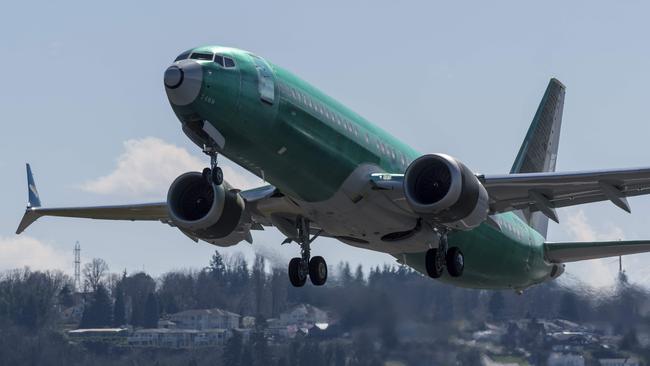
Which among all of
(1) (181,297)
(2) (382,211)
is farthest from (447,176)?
(1) (181,297)

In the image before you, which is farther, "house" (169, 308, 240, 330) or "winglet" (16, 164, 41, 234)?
"house" (169, 308, 240, 330)

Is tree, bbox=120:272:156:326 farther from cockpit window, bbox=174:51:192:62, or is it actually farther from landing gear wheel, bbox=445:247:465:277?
cockpit window, bbox=174:51:192:62

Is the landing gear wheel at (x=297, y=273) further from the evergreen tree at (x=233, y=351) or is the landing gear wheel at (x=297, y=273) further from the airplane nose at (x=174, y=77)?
the evergreen tree at (x=233, y=351)

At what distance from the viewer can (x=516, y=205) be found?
40.1 meters

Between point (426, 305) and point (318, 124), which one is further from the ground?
point (318, 124)

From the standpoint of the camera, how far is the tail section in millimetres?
49906

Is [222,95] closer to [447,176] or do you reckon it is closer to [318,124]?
[318,124]

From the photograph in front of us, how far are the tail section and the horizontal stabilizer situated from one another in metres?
2.15

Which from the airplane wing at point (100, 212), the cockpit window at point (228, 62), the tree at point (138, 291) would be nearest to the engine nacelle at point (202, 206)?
the airplane wing at point (100, 212)

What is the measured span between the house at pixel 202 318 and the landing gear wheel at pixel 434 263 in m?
18.6

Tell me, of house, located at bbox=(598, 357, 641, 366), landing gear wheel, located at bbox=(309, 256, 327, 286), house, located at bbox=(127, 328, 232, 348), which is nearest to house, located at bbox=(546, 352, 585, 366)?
Answer: house, located at bbox=(598, 357, 641, 366)

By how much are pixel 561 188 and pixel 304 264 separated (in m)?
7.56

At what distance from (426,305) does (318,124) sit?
14670 millimetres

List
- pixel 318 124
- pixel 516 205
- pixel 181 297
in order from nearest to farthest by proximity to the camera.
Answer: pixel 318 124, pixel 516 205, pixel 181 297
